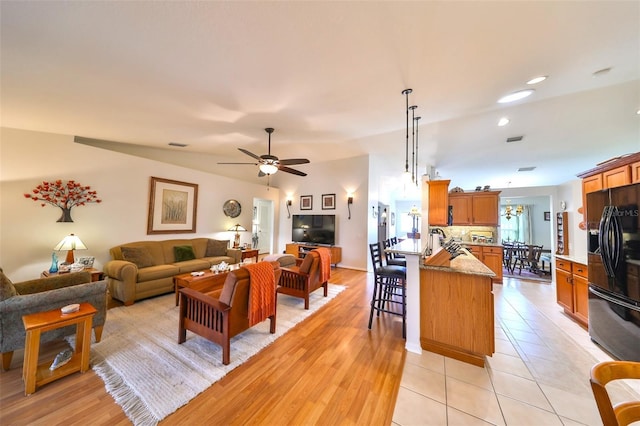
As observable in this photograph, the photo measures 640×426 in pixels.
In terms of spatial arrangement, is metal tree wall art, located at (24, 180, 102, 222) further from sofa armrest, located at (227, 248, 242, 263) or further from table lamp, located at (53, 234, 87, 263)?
sofa armrest, located at (227, 248, 242, 263)

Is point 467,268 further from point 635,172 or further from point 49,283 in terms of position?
point 49,283

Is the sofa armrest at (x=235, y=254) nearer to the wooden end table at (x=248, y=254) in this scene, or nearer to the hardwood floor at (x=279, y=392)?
the wooden end table at (x=248, y=254)

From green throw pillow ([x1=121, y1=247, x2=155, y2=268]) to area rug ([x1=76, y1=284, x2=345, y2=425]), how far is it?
96 centimetres

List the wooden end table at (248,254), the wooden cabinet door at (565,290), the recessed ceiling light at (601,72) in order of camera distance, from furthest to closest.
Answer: the wooden end table at (248,254) < the wooden cabinet door at (565,290) < the recessed ceiling light at (601,72)

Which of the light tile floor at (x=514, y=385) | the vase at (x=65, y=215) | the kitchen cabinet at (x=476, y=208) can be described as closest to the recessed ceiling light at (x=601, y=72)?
the kitchen cabinet at (x=476, y=208)

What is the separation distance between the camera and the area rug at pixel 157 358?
1604 millimetres

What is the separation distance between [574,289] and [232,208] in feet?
23.2

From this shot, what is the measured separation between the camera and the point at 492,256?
4.92m

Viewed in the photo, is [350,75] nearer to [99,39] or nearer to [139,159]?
[99,39]

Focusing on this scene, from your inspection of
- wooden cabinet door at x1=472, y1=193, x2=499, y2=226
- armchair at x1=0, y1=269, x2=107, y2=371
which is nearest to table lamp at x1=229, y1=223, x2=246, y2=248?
armchair at x1=0, y1=269, x2=107, y2=371

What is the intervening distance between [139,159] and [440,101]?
5669 mm

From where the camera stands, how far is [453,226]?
229 inches

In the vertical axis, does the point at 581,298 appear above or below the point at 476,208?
below

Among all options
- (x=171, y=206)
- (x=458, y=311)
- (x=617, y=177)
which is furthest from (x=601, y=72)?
(x=171, y=206)
